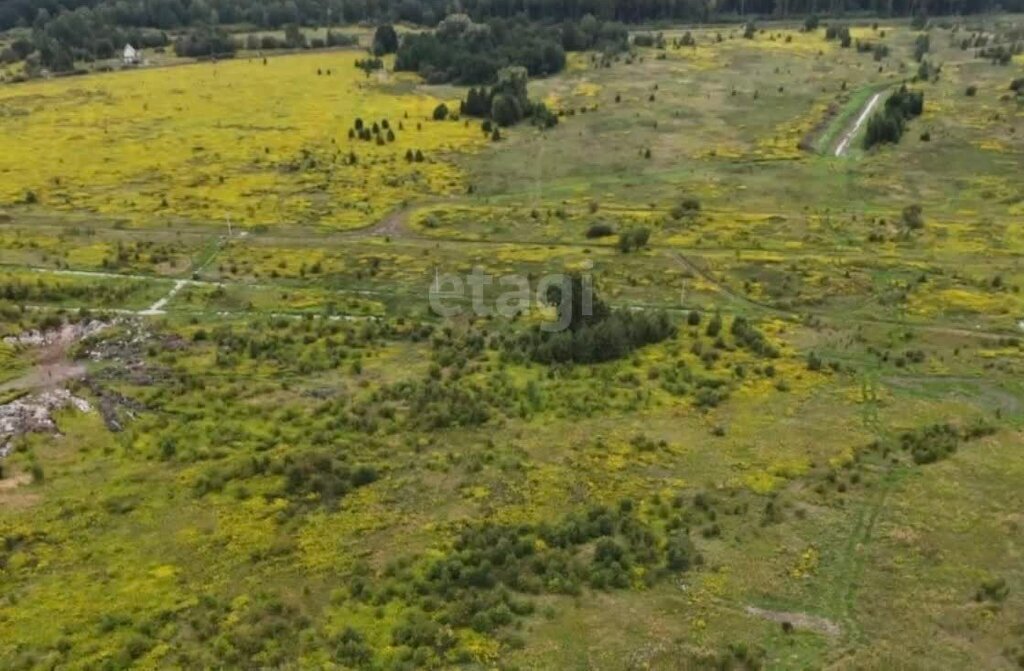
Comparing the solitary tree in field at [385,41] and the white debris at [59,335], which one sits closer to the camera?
the white debris at [59,335]

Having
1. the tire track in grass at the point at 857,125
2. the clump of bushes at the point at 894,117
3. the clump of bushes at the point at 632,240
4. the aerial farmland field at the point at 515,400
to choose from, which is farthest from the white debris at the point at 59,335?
the clump of bushes at the point at 894,117

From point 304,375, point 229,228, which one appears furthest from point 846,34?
point 304,375

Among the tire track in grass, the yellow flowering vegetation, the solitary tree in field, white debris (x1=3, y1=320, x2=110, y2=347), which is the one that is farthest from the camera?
the solitary tree in field

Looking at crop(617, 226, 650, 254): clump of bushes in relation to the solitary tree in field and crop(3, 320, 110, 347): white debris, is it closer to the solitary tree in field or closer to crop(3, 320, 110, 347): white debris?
crop(3, 320, 110, 347): white debris

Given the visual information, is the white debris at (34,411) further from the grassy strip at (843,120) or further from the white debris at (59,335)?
the grassy strip at (843,120)

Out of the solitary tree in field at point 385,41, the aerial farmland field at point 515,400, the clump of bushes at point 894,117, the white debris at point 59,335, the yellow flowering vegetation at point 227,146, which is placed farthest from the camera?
the solitary tree in field at point 385,41

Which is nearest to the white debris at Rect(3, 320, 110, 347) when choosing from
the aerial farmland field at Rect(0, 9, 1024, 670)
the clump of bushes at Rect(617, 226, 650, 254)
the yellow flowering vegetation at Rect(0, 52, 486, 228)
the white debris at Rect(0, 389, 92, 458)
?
the aerial farmland field at Rect(0, 9, 1024, 670)

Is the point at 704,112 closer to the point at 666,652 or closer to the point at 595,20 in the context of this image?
the point at 595,20

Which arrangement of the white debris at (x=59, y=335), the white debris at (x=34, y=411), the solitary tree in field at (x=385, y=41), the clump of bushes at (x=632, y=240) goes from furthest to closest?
the solitary tree in field at (x=385, y=41)
the clump of bushes at (x=632, y=240)
the white debris at (x=59, y=335)
the white debris at (x=34, y=411)
